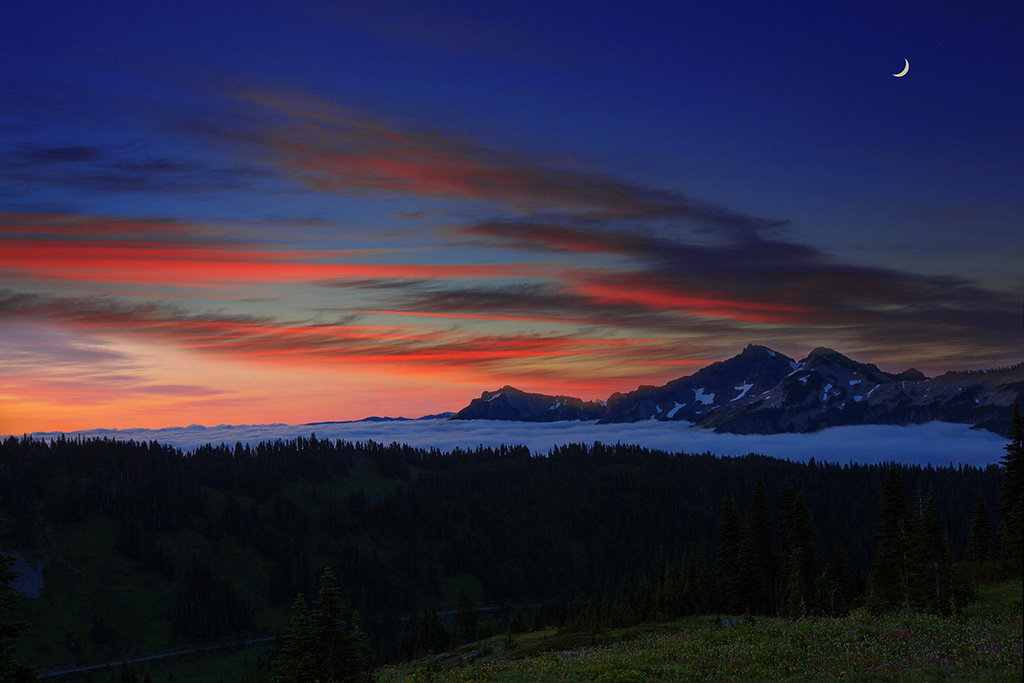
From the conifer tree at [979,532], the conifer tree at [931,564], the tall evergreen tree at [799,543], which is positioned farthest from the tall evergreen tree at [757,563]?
the conifer tree at [931,564]

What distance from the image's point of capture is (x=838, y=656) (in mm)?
26969

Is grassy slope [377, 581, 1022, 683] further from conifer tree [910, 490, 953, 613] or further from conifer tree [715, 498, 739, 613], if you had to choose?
conifer tree [715, 498, 739, 613]

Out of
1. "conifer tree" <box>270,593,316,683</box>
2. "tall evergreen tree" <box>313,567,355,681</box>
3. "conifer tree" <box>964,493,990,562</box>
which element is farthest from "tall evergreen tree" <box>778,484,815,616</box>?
"conifer tree" <box>270,593,316,683</box>

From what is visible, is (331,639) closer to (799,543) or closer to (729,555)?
(799,543)

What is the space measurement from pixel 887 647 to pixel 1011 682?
8.44m

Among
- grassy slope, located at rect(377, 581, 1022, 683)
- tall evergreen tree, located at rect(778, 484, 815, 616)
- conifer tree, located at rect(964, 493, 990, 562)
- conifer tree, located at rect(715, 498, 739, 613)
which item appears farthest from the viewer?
conifer tree, located at rect(964, 493, 990, 562)

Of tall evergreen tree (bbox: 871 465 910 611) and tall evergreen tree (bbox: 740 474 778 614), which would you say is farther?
tall evergreen tree (bbox: 740 474 778 614)

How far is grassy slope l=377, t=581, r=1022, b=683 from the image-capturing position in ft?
76.3

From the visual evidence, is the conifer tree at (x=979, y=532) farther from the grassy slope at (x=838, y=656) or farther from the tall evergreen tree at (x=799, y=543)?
the grassy slope at (x=838, y=656)

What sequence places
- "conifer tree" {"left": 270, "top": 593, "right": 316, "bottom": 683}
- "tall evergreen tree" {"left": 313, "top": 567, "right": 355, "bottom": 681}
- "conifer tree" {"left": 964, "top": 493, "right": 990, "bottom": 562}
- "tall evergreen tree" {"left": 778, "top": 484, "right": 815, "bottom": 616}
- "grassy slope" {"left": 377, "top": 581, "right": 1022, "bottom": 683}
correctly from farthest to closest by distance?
"conifer tree" {"left": 964, "top": 493, "right": 990, "bottom": 562} < "tall evergreen tree" {"left": 778, "top": 484, "right": 815, "bottom": 616} < "tall evergreen tree" {"left": 313, "top": 567, "right": 355, "bottom": 681} < "conifer tree" {"left": 270, "top": 593, "right": 316, "bottom": 683} < "grassy slope" {"left": 377, "top": 581, "right": 1022, "bottom": 683}

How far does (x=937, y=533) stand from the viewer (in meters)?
44.7

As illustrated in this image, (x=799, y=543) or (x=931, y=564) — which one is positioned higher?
(x=931, y=564)

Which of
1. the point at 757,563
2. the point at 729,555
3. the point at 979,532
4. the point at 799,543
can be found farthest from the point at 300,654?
the point at 979,532

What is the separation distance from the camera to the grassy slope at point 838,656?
23250 mm
